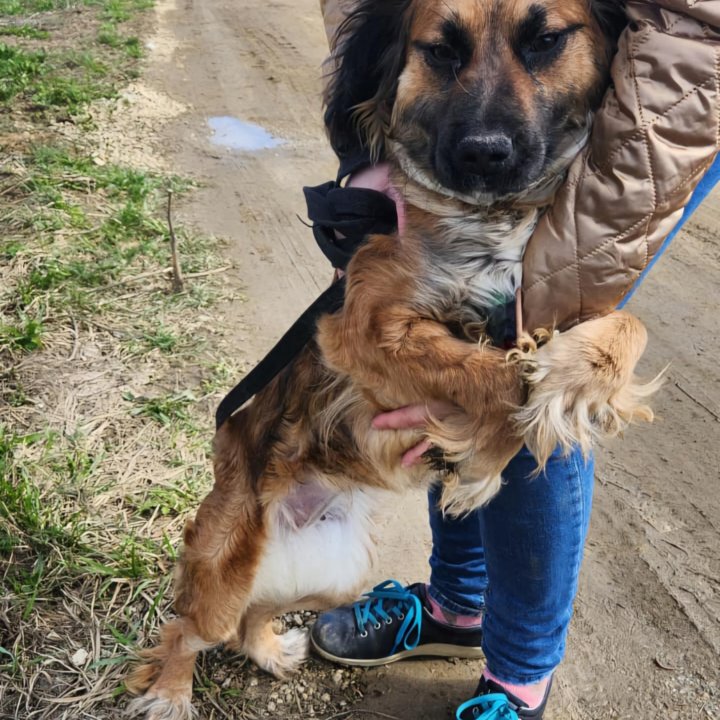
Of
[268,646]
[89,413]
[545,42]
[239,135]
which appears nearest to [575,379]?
[545,42]

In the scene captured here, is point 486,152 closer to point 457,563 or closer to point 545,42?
point 545,42

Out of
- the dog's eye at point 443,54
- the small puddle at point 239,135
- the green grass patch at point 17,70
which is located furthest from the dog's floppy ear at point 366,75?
the green grass patch at point 17,70

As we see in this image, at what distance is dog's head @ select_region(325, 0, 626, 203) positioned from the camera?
1981 mm

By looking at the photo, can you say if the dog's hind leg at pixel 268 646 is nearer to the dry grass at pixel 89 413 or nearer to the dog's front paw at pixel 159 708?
the dog's front paw at pixel 159 708

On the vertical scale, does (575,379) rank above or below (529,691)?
above

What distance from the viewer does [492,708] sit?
2.28 metres

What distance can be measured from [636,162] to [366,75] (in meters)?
1.02

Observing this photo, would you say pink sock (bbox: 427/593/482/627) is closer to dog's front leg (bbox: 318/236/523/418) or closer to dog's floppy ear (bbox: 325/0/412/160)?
dog's front leg (bbox: 318/236/523/418)

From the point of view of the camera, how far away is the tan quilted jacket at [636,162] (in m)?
1.63

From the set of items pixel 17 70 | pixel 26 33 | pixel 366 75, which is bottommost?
pixel 26 33

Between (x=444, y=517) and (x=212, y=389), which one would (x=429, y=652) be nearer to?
(x=444, y=517)

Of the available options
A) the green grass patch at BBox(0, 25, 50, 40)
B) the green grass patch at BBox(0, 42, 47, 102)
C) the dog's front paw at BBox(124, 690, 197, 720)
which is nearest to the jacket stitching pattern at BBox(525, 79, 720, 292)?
the dog's front paw at BBox(124, 690, 197, 720)

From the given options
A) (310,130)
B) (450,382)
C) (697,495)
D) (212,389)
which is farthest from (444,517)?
(310,130)

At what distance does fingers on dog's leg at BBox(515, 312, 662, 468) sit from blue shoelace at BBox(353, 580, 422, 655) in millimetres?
1072
